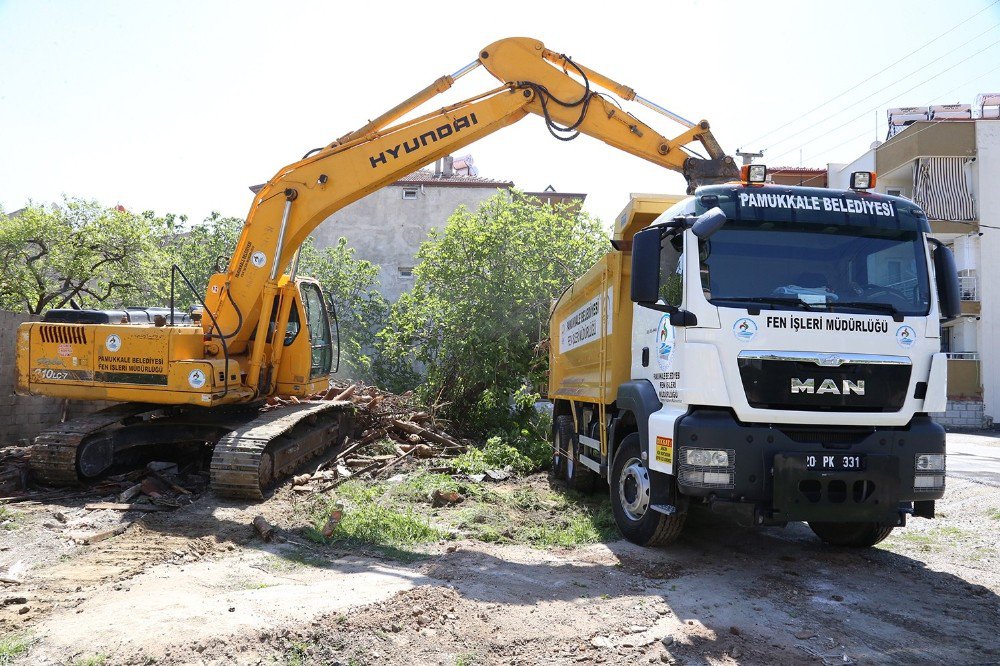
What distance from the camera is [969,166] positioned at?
2561 cm

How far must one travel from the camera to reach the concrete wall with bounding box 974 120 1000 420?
24.8 meters

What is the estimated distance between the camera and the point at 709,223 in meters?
5.51

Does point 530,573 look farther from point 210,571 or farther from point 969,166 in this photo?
point 969,166

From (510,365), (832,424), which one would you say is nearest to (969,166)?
(510,365)

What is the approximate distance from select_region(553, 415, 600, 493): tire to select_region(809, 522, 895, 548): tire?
285 centimetres

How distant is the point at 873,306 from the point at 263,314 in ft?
22.1

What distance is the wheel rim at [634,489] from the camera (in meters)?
6.17

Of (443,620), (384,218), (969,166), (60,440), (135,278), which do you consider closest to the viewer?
(443,620)

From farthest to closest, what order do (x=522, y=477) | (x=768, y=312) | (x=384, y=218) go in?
(x=384, y=218) < (x=522, y=477) < (x=768, y=312)

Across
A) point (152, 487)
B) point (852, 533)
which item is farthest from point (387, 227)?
point (852, 533)

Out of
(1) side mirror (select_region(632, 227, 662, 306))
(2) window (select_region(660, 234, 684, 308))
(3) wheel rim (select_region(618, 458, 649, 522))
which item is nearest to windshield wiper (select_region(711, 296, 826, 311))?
(2) window (select_region(660, 234, 684, 308))

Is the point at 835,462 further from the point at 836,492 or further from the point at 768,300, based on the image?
the point at 768,300

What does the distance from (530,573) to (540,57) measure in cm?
618

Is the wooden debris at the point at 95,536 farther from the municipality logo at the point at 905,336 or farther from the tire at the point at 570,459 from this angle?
the municipality logo at the point at 905,336
